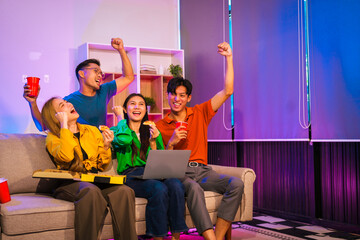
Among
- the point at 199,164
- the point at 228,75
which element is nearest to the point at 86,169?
the point at 199,164

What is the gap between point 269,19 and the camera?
4422 millimetres

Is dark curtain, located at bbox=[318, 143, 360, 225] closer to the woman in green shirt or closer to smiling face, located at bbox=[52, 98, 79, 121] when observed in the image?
the woman in green shirt

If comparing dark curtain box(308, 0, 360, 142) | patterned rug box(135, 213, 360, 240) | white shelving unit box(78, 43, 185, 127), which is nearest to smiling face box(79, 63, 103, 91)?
patterned rug box(135, 213, 360, 240)

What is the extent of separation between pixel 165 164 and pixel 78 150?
582 millimetres

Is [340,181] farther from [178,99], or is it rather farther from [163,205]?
[163,205]

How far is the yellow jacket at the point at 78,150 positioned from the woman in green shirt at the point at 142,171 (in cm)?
13

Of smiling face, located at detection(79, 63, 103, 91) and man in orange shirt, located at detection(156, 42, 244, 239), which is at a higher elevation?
smiling face, located at detection(79, 63, 103, 91)

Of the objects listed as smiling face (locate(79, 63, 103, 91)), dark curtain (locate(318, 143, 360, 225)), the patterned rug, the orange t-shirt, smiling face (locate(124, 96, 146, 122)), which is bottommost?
the patterned rug

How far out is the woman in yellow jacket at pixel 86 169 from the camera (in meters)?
2.33

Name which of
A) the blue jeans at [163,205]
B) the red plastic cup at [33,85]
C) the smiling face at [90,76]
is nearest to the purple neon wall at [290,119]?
the blue jeans at [163,205]

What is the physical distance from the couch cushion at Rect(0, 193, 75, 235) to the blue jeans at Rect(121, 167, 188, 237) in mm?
473

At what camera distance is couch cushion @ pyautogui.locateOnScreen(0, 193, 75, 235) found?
2221 millimetres

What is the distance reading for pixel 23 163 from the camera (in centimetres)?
279

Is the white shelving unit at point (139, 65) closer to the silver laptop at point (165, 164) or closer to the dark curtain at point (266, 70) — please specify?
the dark curtain at point (266, 70)
